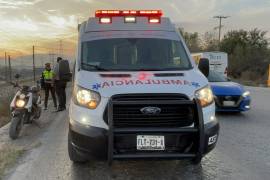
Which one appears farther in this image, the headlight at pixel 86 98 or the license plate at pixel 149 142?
the headlight at pixel 86 98

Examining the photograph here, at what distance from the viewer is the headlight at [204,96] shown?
18.0 ft

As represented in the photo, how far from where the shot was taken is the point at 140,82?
18.0ft

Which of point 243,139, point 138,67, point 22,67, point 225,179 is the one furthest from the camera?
point 22,67

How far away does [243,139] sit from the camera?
344 inches

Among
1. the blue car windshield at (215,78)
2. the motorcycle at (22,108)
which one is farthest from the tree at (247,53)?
the motorcycle at (22,108)

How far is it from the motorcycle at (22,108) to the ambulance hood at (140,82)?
11.4 feet

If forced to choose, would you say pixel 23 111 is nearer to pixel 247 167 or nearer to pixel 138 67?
pixel 138 67

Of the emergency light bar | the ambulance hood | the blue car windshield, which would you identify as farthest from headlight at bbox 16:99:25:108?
the blue car windshield

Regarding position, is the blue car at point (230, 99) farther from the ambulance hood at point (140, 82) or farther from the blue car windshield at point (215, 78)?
the ambulance hood at point (140, 82)

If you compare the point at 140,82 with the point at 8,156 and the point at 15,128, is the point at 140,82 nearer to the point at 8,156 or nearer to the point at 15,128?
the point at 8,156

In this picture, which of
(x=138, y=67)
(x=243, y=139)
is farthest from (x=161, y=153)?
(x=243, y=139)

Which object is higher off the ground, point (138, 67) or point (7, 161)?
point (138, 67)

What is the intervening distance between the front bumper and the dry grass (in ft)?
4.48

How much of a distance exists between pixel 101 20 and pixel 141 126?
2.58 m
